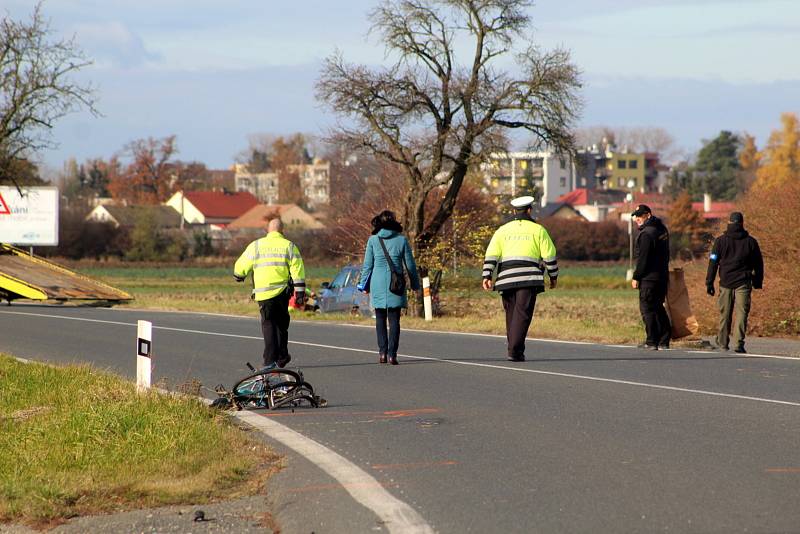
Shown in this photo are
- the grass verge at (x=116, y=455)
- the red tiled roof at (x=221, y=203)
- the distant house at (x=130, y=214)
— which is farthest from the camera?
the red tiled roof at (x=221, y=203)

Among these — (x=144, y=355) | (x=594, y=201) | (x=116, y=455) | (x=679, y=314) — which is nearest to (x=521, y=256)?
(x=679, y=314)

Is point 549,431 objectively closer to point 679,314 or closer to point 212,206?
point 679,314

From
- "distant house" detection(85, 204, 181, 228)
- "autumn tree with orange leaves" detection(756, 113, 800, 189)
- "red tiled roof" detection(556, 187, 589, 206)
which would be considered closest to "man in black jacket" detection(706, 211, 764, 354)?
"distant house" detection(85, 204, 181, 228)

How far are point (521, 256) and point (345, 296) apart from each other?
15671 millimetres

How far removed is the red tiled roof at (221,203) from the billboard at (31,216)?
94.0 metres

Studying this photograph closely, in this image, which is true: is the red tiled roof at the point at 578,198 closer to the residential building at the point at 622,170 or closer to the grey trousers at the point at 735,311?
the residential building at the point at 622,170

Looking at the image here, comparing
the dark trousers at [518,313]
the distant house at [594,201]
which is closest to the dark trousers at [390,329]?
the dark trousers at [518,313]

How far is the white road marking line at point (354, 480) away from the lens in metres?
6.41

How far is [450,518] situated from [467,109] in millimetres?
24848

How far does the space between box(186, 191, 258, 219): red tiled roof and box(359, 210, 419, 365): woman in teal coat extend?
124912mm

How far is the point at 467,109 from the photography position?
30750 millimetres

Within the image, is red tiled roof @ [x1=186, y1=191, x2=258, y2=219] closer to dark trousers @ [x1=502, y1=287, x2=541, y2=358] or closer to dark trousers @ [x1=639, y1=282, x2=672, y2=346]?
dark trousers @ [x1=639, y1=282, x2=672, y2=346]

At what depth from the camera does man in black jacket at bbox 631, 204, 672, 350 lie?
16375 millimetres

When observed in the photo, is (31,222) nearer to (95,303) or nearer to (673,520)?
(95,303)
